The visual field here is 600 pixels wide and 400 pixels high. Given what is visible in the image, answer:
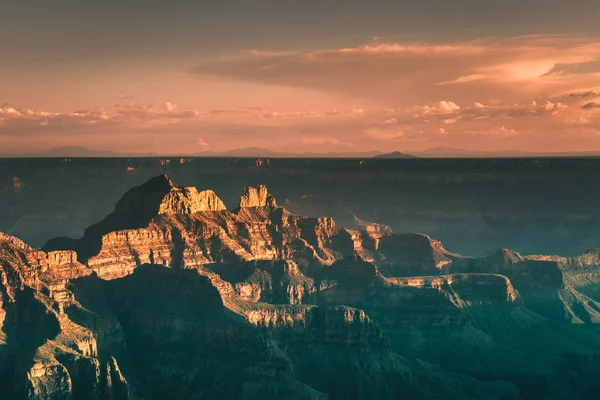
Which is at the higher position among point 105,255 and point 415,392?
point 105,255

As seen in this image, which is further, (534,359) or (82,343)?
(534,359)

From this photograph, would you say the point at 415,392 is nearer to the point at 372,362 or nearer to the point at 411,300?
the point at 372,362

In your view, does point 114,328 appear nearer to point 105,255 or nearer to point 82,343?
point 82,343

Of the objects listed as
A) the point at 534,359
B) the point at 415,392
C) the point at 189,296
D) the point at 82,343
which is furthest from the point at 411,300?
the point at 82,343

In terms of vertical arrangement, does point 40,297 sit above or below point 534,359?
above

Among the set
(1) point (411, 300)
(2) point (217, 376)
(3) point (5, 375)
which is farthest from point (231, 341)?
(1) point (411, 300)

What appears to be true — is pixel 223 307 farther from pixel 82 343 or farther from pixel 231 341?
pixel 82 343

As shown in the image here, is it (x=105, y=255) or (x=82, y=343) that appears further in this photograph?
(x=105, y=255)

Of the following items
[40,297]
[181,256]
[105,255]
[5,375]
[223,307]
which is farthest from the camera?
[181,256]

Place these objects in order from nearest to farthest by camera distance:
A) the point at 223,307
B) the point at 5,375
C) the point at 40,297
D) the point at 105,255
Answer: the point at 5,375, the point at 40,297, the point at 223,307, the point at 105,255

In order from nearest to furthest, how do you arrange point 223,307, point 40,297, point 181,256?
point 40,297, point 223,307, point 181,256
